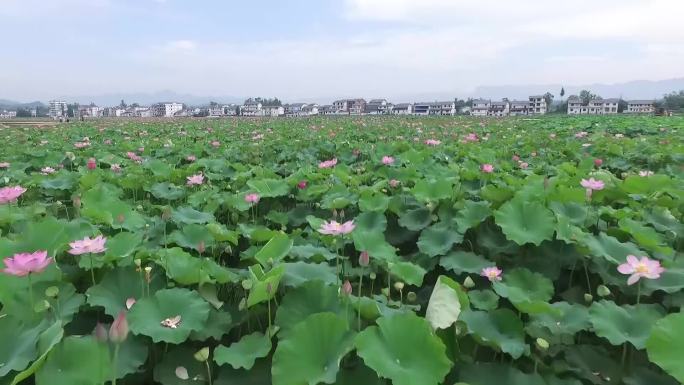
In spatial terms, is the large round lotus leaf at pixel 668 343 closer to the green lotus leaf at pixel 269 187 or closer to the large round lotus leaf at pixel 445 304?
the large round lotus leaf at pixel 445 304

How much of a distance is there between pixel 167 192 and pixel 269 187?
0.63 meters

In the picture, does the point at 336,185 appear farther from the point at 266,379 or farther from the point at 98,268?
the point at 266,379

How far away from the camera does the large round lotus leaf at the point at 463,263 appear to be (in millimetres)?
1680

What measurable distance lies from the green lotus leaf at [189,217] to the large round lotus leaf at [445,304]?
46.3 inches

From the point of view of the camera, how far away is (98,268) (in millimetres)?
1454

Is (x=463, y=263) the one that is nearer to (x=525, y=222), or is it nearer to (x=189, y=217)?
(x=525, y=222)

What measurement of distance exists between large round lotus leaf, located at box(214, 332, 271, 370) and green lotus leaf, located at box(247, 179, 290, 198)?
1.55 meters

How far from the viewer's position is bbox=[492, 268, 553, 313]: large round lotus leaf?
128 centimetres

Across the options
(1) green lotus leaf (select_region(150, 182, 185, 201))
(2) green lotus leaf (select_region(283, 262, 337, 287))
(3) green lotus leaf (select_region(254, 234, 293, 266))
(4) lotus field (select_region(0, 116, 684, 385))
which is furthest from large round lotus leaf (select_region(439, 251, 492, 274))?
(1) green lotus leaf (select_region(150, 182, 185, 201))

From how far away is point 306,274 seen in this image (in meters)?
1.43

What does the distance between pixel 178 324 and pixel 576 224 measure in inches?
64.1

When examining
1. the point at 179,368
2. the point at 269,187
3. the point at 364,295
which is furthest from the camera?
the point at 269,187

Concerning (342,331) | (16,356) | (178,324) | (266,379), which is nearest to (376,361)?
(342,331)

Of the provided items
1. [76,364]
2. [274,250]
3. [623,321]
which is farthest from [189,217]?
[623,321]
